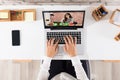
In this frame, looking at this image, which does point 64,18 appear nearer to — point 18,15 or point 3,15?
point 18,15

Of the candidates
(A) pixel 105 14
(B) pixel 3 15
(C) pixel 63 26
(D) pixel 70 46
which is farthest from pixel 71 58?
(B) pixel 3 15

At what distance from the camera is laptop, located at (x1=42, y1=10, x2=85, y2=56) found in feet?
5.16

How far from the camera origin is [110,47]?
5.27 feet

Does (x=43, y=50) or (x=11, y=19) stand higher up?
(x=11, y=19)

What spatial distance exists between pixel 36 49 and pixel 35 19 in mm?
206

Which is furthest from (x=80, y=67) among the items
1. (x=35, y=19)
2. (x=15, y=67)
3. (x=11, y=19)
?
(x=15, y=67)

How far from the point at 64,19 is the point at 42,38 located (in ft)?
0.65

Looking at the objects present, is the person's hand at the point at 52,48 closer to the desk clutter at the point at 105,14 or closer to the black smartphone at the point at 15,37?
the black smartphone at the point at 15,37

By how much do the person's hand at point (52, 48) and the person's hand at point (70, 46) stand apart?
7 centimetres

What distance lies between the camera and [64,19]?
1.58m

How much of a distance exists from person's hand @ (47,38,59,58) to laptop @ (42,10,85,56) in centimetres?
3

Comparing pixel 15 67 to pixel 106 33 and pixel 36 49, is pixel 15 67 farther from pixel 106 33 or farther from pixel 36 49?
pixel 106 33

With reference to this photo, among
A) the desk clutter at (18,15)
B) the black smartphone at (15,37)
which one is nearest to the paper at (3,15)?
the desk clutter at (18,15)

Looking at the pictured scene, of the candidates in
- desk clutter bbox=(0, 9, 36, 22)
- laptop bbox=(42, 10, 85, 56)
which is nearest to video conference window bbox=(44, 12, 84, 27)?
laptop bbox=(42, 10, 85, 56)
